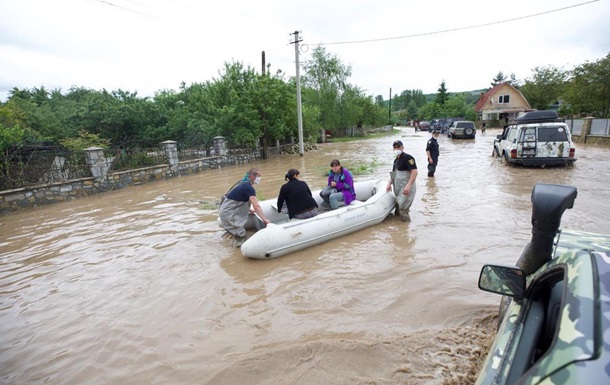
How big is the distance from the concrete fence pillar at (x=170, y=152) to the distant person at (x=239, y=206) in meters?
10.5

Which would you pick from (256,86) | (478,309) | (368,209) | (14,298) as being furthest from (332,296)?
(256,86)

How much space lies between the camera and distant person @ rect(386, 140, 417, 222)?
258 inches

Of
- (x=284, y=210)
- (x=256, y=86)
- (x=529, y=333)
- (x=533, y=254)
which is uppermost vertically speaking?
(x=256, y=86)

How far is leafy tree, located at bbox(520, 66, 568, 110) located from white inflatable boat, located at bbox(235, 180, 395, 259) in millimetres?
43544

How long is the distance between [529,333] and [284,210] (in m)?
5.35

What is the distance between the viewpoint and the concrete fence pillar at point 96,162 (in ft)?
39.6

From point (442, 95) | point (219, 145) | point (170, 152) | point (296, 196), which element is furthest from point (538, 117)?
point (442, 95)

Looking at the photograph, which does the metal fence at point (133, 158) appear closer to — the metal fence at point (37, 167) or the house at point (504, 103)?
the metal fence at point (37, 167)

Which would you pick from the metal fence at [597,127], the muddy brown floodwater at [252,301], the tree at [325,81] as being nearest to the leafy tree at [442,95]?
the tree at [325,81]

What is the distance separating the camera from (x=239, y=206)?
5.85 meters

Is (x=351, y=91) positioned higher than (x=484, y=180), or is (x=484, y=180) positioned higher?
Result: (x=351, y=91)

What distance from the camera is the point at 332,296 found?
166 inches

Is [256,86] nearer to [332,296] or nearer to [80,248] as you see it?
[80,248]

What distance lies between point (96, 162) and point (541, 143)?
1561cm
